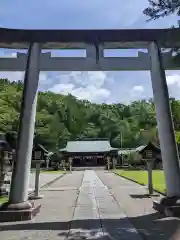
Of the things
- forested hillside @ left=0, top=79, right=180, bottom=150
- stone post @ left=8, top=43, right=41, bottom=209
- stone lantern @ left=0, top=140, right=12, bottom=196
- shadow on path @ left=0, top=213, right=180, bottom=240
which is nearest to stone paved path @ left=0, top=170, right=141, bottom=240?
shadow on path @ left=0, top=213, right=180, bottom=240

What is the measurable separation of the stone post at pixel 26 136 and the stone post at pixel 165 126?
3315 millimetres

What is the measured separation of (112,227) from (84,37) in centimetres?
513

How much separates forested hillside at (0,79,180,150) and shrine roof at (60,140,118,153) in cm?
275

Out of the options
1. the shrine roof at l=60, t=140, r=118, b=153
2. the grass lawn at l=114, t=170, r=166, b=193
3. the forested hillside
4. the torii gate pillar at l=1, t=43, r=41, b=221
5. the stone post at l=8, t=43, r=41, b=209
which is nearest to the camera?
the torii gate pillar at l=1, t=43, r=41, b=221

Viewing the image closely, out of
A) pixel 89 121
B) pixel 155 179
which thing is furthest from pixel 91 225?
pixel 89 121

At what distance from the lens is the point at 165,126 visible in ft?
30.7

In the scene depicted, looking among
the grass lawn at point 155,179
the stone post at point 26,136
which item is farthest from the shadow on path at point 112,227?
the grass lawn at point 155,179

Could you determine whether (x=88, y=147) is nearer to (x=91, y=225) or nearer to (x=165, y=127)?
(x=165, y=127)

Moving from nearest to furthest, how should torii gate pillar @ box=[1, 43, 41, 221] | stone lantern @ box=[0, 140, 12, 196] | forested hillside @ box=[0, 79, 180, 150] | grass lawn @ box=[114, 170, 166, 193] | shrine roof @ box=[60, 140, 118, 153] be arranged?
torii gate pillar @ box=[1, 43, 41, 221], stone lantern @ box=[0, 140, 12, 196], grass lawn @ box=[114, 170, 166, 193], forested hillside @ box=[0, 79, 180, 150], shrine roof @ box=[60, 140, 118, 153]

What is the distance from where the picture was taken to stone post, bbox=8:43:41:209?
8867mm

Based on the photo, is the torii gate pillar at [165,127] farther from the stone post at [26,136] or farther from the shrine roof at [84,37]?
the stone post at [26,136]

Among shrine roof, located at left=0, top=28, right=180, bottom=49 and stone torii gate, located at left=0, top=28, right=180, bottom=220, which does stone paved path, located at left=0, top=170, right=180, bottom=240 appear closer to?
stone torii gate, located at left=0, top=28, right=180, bottom=220

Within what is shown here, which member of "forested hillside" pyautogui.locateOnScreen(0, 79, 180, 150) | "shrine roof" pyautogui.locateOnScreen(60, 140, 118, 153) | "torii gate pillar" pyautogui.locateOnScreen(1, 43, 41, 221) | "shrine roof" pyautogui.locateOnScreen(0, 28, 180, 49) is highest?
"forested hillside" pyautogui.locateOnScreen(0, 79, 180, 150)

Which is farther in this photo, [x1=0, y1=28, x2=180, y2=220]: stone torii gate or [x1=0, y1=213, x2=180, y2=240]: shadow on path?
[x1=0, y1=28, x2=180, y2=220]: stone torii gate
